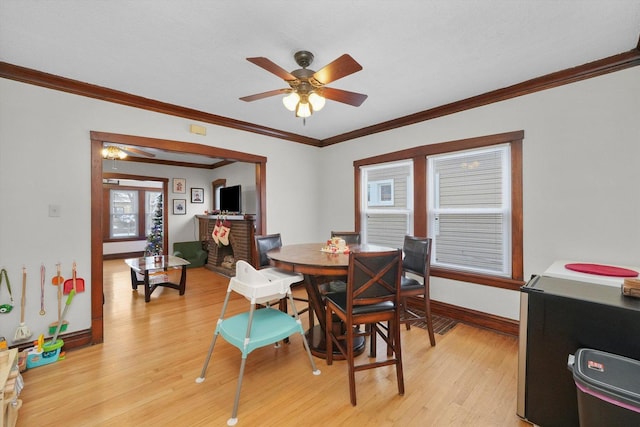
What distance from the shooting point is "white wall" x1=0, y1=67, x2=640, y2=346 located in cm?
221

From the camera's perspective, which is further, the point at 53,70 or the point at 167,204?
the point at 167,204

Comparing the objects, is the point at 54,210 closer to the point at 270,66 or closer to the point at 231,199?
the point at 270,66

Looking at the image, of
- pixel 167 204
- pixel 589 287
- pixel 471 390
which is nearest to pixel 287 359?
pixel 471 390

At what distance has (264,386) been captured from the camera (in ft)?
6.49

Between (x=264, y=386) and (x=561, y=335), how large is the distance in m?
1.95

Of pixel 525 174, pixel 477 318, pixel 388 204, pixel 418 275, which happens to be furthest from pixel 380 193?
pixel 477 318

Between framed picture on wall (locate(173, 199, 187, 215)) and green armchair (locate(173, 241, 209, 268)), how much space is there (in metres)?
1.04

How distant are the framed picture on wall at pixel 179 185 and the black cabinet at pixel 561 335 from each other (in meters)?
7.30

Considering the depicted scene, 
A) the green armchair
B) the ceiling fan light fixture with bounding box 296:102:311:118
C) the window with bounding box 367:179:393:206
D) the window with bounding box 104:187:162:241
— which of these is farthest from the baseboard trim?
the window with bounding box 104:187:162:241

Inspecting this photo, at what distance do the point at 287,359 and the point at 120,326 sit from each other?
2.12 metres

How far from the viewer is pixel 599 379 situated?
1.14 meters

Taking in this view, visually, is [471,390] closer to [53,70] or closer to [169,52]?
[169,52]

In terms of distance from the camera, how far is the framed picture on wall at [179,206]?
6.83 meters

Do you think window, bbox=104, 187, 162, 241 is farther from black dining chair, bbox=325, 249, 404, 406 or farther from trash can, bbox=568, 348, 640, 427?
trash can, bbox=568, 348, 640, 427
